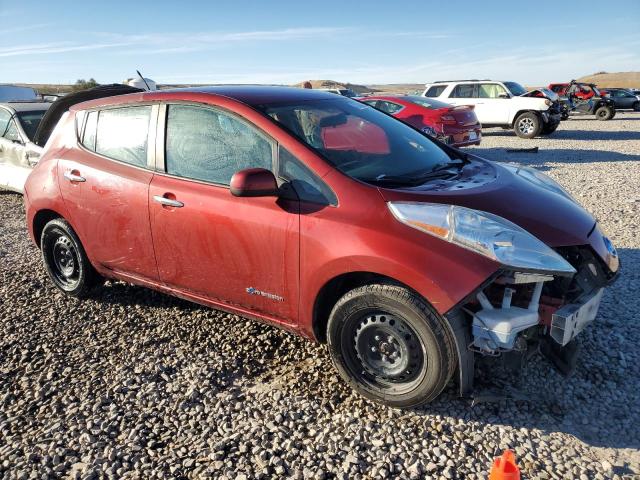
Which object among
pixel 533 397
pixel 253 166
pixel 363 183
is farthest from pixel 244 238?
pixel 533 397

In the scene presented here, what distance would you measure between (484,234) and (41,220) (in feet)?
12.7

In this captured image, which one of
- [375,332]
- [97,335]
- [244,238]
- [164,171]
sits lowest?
[97,335]

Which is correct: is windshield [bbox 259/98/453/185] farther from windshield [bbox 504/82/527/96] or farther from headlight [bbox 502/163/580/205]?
windshield [bbox 504/82/527/96]

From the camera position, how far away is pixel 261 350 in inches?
138

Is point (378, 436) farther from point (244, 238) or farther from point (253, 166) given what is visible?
point (253, 166)

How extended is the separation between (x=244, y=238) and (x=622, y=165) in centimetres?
1052

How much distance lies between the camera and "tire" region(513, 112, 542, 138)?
626 inches

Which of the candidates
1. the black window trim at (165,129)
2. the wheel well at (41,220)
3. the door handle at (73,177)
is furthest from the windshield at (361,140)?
the wheel well at (41,220)

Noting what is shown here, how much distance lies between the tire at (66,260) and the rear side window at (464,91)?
15.1 meters

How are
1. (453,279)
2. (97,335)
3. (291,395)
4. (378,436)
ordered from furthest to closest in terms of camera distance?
(97,335), (291,395), (378,436), (453,279)

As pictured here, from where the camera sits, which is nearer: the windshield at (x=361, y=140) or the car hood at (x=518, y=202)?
the car hood at (x=518, y=202)

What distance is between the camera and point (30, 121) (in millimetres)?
8281

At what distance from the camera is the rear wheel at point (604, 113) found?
918 inches

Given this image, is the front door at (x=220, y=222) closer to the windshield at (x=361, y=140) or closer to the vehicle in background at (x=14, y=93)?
the windshield at (x=361, y=140)
